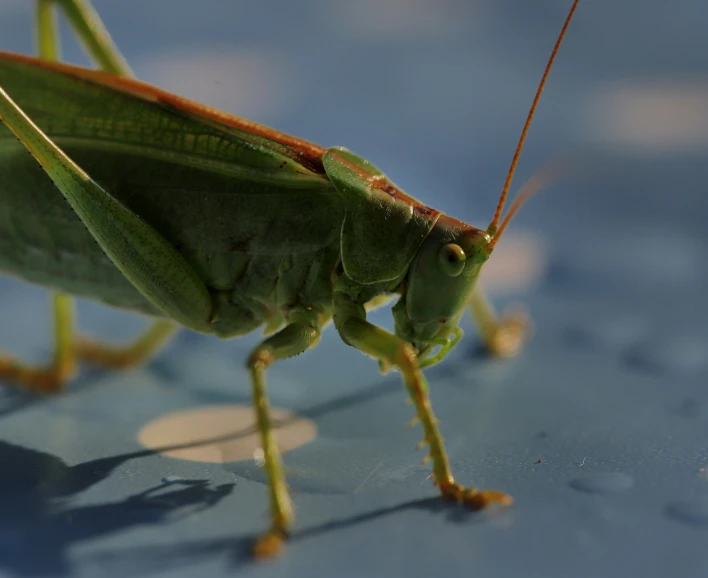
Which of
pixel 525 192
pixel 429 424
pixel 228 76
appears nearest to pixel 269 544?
pixel 429 424

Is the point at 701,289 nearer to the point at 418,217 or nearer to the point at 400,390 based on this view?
the point at 400,390

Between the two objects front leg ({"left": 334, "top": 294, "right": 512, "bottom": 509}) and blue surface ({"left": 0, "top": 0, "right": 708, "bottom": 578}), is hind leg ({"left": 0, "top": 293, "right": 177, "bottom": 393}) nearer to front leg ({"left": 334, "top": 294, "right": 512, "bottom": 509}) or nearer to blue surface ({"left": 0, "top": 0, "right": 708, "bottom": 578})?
blue surface ({"left": 0, "top": 0, "right": 708, "bottom": 578})

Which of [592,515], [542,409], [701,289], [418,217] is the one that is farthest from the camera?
[701,289]

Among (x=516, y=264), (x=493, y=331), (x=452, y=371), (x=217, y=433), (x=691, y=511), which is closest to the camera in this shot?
(x=691, y=511)

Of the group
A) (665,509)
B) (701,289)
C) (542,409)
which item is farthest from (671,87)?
(665,509)

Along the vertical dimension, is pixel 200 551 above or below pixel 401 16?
below

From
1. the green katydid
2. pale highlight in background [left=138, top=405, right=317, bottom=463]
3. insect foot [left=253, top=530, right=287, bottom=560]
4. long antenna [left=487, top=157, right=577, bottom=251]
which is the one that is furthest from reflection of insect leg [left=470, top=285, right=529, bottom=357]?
insect foot [left=253, top=530, right=287, bottom=560]

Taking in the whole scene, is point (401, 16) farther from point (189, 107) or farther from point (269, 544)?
point (269, 544)
